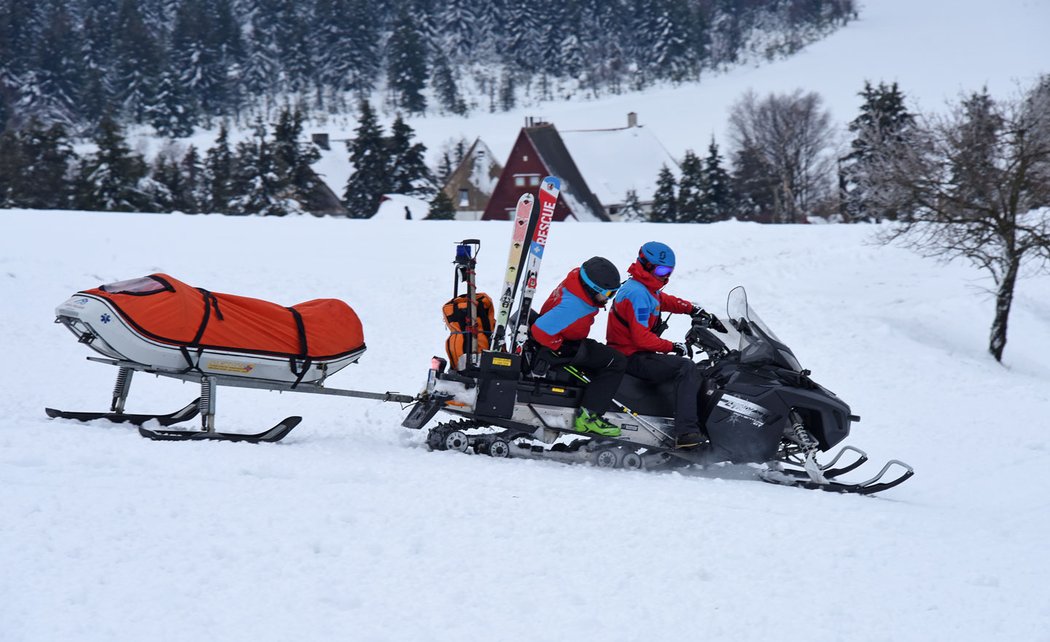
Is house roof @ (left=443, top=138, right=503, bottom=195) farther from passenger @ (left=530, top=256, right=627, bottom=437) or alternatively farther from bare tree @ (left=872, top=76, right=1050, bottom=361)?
passenger @ (left=530, top=256, right=627, bottom=437)

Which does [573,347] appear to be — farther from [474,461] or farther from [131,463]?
[131,463]

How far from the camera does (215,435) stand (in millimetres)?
5863

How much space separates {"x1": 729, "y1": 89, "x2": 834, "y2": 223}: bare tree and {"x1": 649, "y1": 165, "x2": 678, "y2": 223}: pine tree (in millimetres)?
5224

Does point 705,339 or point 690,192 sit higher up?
point 690,192

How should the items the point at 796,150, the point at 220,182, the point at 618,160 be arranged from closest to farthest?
the point at 220,182 → the point at 796,150 → the point at 618,160

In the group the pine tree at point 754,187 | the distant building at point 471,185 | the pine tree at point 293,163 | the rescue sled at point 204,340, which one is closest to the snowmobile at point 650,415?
the rescue sled at point 204,340

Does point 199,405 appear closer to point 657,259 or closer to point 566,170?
point 657,259

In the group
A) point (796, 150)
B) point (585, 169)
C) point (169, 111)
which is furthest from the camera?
point (169, 111)

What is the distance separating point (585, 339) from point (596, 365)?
216 millimetres

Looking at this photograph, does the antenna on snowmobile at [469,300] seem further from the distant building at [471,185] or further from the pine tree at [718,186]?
the distant building at [471,185]

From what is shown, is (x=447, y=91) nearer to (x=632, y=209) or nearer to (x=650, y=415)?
(x=632, y=209)

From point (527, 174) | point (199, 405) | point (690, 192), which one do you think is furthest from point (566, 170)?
point (199, 405)

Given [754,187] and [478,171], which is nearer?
[754,187]

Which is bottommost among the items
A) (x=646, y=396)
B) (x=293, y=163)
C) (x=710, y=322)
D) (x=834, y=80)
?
(x=646, y=396)
